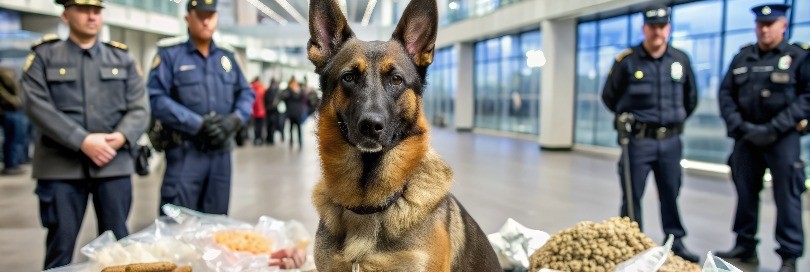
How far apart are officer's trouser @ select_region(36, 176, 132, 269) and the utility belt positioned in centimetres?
360

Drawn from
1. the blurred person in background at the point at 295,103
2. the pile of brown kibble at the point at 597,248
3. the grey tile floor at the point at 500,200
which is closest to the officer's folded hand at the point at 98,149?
the grey tile floor at the point at 500,200

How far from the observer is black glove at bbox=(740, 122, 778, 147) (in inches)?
152

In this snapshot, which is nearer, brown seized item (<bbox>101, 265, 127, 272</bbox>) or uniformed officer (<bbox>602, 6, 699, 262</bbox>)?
brown seized item (<bbox>101, 265, 127, 272</bbox>)

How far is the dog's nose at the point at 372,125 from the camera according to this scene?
4.40ft

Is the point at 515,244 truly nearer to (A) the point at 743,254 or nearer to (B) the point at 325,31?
(B) the point at 325,31

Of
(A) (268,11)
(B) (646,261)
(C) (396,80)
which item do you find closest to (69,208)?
(C) (396,80)

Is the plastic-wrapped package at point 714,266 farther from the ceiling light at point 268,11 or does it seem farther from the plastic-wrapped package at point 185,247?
the ceiling light at point 268,11

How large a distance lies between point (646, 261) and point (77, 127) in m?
2.75

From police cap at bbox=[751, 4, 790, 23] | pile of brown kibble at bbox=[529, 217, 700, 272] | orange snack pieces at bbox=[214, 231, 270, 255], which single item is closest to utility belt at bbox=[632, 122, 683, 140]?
police cap at bbox=[751, 4, 790, 23]

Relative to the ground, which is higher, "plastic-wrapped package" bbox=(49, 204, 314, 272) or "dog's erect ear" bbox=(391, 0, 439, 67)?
"dog's erect ear" bbox=(391, 0, 439, 67)

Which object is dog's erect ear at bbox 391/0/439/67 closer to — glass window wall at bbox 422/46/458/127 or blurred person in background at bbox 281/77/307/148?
blurred person in background at bbox 281/77/307/148

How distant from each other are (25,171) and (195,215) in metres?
8.65

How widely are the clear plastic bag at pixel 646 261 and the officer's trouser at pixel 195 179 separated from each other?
2454mm

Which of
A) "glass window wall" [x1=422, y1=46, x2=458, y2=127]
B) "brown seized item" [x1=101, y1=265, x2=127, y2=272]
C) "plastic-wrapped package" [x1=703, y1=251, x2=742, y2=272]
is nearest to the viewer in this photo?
"plastic-wrapped package" [x1=703, y1=251, x2=742, y2=272]
